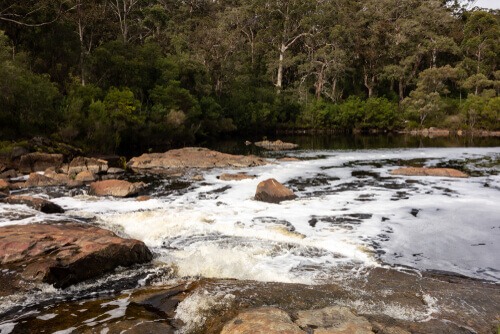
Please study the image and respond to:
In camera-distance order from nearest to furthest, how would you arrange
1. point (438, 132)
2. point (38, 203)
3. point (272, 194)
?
point (38, 203), point (272, 194), point (438, 132)

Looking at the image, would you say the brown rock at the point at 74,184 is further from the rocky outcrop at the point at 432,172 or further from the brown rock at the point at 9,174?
the rocky outcrop at the point at 432,172

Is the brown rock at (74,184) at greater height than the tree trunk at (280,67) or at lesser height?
lesser

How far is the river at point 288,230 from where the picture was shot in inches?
285

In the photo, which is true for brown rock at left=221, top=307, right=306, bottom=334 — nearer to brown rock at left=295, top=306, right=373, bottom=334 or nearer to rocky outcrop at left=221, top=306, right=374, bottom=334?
rocky outcrop at left=221, top=306, right=374, bottom=334

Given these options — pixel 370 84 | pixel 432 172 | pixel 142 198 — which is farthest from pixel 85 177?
pixel 370 84

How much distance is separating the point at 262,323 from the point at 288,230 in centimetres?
603

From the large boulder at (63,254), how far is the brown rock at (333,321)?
13.0ft

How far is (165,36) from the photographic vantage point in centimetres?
5409

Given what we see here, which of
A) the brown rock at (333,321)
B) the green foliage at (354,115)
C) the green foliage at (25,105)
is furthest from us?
the green foliage at (354,115)

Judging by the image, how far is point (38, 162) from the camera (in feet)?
72.2

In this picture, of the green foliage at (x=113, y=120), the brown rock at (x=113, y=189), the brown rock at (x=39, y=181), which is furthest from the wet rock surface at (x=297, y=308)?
the green foliage at (x=113, y=120)

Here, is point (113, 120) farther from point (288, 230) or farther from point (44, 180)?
point (288, 230)

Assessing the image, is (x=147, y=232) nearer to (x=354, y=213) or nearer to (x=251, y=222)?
(x=251, y=222)

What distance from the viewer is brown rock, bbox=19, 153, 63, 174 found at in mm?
21547
